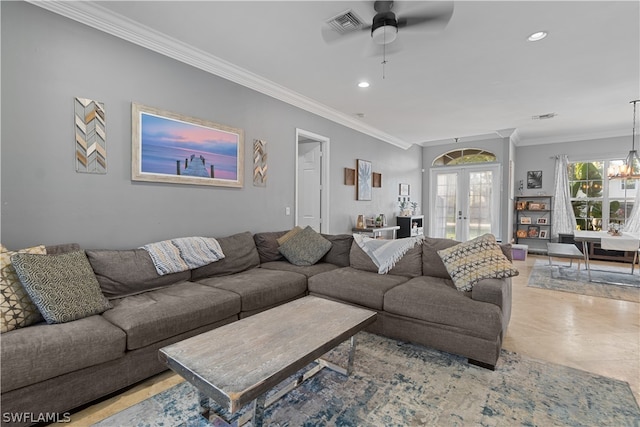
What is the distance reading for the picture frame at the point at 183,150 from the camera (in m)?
2.80

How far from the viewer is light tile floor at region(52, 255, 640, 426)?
6.37ft

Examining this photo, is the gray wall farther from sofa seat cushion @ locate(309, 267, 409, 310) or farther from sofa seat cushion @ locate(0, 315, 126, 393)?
sofa seat cushion @ locate(309, 267, 409, 310)

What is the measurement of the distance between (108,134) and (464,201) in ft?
23.7

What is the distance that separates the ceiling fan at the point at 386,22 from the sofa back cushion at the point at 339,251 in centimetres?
213

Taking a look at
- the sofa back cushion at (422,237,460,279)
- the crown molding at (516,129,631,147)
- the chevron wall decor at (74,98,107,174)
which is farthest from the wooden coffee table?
the crown molding at (516,129,631,147)

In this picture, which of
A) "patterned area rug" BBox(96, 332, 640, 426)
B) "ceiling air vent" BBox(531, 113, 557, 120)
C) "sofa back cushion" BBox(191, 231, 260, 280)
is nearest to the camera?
"patterned area rug" BBox(96, 332, 640, 426)

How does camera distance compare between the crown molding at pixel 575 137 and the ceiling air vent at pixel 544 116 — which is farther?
the crown molding at pixel 575 137

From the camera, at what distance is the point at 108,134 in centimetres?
260

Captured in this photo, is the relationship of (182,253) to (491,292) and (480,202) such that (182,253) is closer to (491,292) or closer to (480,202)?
(491,292)

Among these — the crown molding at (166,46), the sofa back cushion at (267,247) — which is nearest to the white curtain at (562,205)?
the crown molding at (166,46)

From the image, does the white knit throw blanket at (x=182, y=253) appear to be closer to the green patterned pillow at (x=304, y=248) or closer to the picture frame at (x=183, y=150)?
the picture frame at (x=183, y=150)

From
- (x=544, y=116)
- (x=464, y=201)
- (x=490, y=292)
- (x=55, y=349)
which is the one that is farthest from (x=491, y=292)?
(x=464, y=201)

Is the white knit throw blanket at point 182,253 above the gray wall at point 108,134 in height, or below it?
below

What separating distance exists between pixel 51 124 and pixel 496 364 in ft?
12.2
